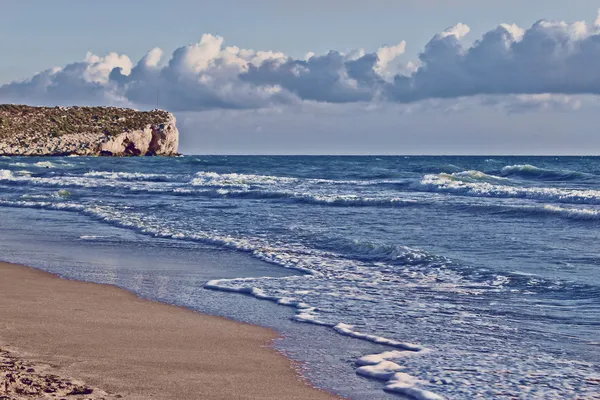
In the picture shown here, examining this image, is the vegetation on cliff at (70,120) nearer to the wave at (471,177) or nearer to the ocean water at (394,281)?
the wave at (471,177)

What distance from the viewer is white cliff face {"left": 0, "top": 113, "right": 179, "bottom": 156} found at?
10056 cm

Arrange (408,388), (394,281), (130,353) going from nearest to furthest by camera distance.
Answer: (408,388) < (130,353) < (394,281)

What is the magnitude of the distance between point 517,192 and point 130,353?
25776 millimetres

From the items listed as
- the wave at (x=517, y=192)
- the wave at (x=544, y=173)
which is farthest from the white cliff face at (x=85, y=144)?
the wave at (x=517, y=192)

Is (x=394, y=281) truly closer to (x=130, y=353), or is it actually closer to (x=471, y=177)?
(x=130, y=353)

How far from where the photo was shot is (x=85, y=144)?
10294cm

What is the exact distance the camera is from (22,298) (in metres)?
8.71

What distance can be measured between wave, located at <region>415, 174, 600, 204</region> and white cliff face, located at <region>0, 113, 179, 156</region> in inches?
2925

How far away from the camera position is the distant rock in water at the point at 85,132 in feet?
334

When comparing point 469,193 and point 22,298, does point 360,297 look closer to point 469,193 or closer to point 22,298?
point 22,298

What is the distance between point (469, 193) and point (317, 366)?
26111mm

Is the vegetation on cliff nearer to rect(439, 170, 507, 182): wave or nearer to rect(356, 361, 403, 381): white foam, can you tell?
rect(439, 170, 507, 182): wave

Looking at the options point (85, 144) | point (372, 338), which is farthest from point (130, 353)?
point (85, 144)

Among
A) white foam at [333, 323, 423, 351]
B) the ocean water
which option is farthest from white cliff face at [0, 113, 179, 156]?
white foam at [333, 323, 423, 351]
